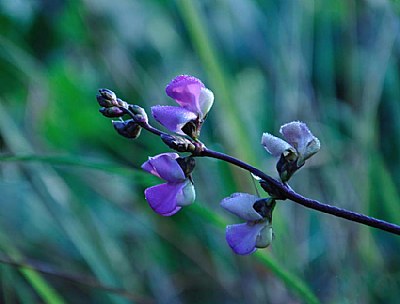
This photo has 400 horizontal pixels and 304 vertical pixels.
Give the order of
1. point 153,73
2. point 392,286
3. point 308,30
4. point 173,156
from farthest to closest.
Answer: point 153,73, point 308,30, point 392,286, point 173,156

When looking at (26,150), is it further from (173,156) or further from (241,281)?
(173,156)

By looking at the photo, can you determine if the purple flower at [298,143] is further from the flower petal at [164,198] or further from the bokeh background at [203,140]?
the bokeh background at [203,140]

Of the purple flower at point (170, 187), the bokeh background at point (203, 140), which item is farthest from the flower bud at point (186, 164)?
the bokeh background at point (203, 140)

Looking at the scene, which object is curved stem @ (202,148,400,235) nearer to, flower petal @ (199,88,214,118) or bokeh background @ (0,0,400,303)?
flower petal @ (199,88,214,118)

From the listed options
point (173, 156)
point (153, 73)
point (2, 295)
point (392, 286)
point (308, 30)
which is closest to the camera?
point (173, 156)

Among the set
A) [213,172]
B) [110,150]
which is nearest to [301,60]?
[213,172]

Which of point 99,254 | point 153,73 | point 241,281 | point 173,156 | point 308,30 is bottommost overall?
point 173,156

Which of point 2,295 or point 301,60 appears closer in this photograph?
point 2,295
